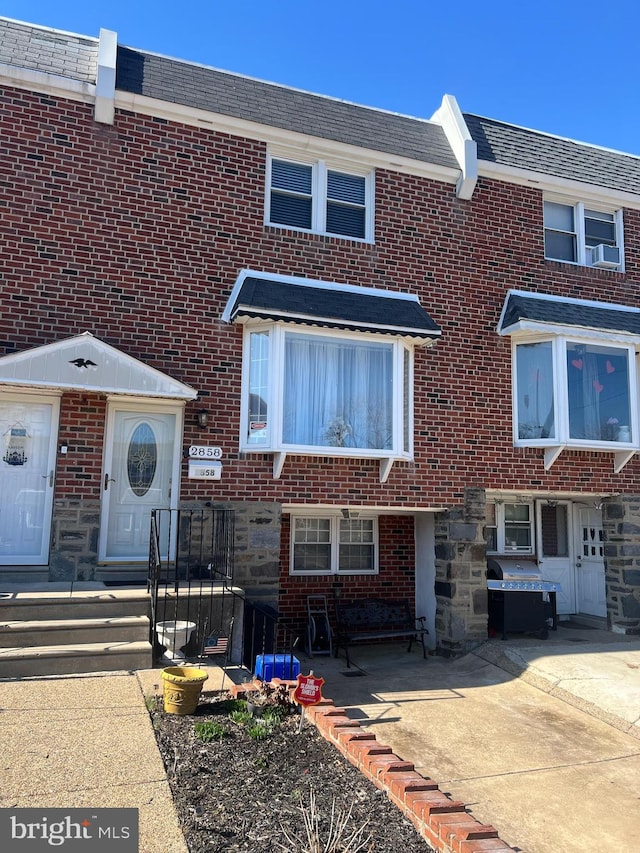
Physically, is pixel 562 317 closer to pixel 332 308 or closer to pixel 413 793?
pixel 332 308

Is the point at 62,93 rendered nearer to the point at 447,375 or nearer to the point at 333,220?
the point at 333,220

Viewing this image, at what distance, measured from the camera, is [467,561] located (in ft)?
31.8

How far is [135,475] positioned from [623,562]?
7.93 metres

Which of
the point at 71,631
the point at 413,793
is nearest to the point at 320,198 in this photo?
the point at 71,631

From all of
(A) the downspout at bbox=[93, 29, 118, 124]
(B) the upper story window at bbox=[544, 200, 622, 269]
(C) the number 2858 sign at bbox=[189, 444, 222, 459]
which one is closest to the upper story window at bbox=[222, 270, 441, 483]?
(C) the number 2858 sign at bbox=[189, 444, 222, 459]

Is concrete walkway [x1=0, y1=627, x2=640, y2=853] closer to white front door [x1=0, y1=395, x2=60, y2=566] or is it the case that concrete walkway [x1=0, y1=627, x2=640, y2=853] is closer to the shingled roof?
white front door [x1=0, y1=395, x2=60, y2=566]

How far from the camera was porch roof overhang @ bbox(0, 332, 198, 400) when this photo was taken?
24.3 ft

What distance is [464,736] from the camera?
6398 millimetres

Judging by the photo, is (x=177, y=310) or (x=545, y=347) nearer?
(x=177, y=310)

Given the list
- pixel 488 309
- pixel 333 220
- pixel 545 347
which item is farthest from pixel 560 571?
pixel 333 220

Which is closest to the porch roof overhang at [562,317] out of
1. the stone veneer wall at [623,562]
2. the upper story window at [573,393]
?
the upper story window at [573,393]

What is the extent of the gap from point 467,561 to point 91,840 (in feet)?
23.8

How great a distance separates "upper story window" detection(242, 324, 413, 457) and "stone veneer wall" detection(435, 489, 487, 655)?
1.44 metres

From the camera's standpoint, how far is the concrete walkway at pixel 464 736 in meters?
3.98
